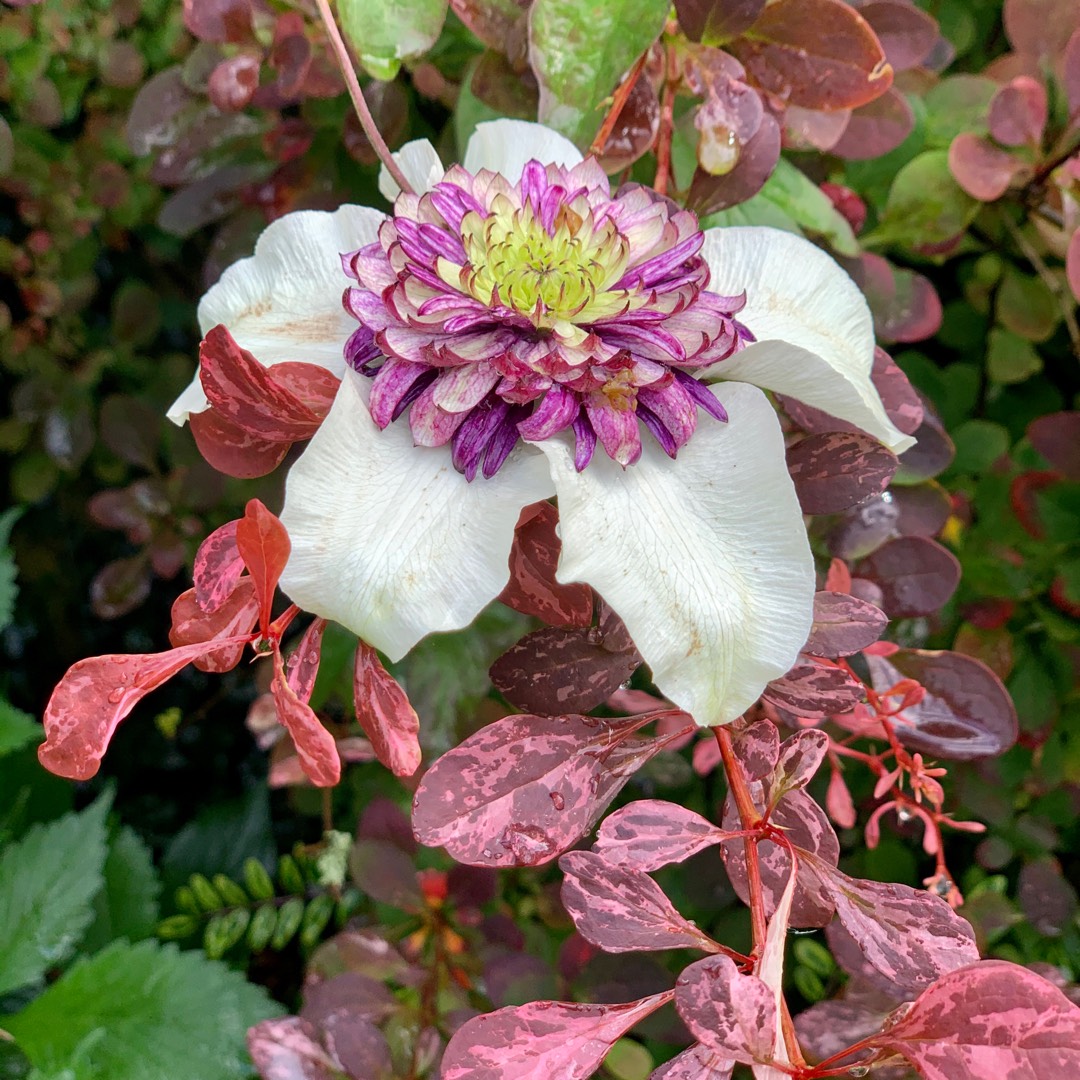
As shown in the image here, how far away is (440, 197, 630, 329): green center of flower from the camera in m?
0.28

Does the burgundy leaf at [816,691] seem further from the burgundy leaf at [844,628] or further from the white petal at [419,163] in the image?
the white petal at [419,163]

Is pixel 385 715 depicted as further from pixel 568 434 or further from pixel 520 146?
pixel 520 146

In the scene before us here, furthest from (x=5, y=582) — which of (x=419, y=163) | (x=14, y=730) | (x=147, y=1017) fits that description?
(x=419, y=163)

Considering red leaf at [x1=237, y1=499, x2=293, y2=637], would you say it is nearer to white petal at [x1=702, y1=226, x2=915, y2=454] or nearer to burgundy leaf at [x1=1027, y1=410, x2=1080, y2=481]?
white petal at [x1=702, y1=226, x2=915, y2=454]

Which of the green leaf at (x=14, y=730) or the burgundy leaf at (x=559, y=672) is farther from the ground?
the burgundy leaf at (x=559, y=672)

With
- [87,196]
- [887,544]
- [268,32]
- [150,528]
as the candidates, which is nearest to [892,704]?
[887,544]

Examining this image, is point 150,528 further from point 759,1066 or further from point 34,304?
point 759,1066

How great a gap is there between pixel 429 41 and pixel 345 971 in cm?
49

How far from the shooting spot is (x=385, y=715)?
0.28 meters

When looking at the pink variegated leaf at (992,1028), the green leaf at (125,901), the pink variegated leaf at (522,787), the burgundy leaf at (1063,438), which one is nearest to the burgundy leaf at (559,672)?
the pink variegated leaf at (522,787)

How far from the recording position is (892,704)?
0.42 m

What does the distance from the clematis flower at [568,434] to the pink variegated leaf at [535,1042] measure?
0.29ft

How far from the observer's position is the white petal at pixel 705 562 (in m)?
0.26

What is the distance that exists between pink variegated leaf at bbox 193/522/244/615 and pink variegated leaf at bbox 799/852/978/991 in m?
0.20
